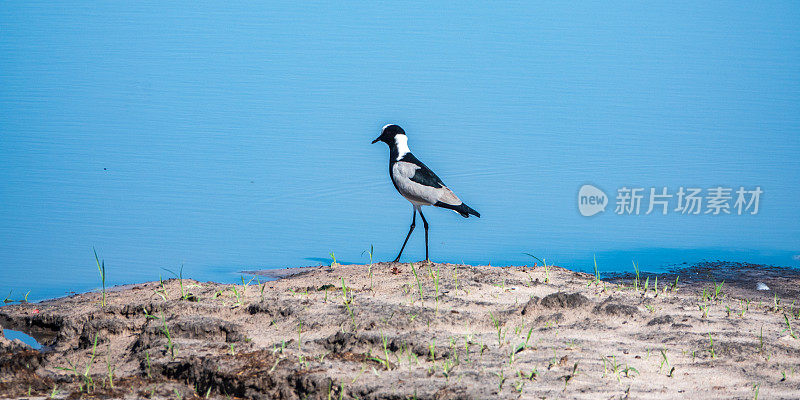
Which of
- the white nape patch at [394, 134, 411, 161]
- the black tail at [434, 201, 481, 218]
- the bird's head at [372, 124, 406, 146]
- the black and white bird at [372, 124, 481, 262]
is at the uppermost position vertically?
the bird's head at [372, 124, 406, 146]

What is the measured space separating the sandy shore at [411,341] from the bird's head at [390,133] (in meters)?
1.69

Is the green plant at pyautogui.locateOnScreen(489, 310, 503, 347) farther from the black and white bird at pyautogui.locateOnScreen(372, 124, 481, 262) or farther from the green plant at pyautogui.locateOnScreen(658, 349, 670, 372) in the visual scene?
the black and white bird at pyautogui.locateOnScreen(372, 124, 481, 262)

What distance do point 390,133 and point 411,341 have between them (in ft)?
10.4

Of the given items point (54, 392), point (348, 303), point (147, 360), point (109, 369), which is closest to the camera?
point (54, 392)

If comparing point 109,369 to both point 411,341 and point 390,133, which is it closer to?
point 411,341

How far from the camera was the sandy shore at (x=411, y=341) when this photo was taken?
11.3ft

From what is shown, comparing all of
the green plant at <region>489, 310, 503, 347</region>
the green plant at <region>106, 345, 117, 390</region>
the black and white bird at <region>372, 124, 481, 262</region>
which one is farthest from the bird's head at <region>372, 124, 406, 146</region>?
the green plant at <region>106, 345, 117, 390</region>

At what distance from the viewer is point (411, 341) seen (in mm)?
3883

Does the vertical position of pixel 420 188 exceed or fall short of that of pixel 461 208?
it exceeds it

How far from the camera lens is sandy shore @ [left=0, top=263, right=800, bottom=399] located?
11.3 feet

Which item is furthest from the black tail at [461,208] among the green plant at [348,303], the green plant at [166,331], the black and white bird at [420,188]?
the green plant at [166,331]

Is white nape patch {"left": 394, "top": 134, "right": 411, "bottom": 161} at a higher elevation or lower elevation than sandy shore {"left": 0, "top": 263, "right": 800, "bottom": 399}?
higher

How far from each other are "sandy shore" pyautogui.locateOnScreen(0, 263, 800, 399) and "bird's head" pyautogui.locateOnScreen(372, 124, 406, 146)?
1688 mm

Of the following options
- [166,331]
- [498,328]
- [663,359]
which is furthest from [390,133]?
[663,359]
